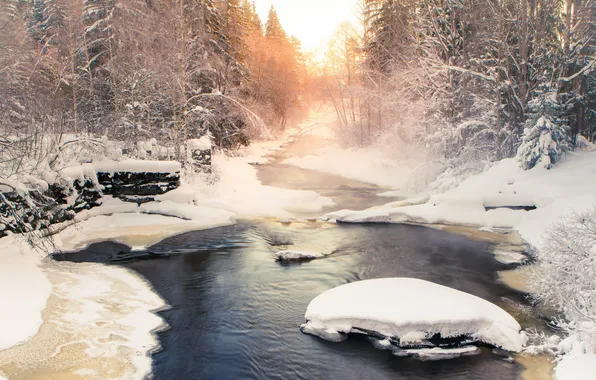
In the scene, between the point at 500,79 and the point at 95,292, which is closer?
the point at 95,292

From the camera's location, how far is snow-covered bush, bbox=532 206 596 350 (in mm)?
5898

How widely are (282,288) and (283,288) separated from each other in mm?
21

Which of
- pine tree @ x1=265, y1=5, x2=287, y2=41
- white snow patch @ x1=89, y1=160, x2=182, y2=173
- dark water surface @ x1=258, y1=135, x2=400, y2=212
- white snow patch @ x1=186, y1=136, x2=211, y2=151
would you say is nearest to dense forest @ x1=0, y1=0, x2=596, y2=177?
white snow patch @ x1=186, y1=136, x2=211, y2=151

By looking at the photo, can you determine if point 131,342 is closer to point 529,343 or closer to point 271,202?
point 529,343

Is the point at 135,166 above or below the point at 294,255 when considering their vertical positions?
above

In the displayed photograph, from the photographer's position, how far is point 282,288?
28.8 feet

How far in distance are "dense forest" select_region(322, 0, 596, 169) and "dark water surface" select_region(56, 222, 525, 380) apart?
6.27 m

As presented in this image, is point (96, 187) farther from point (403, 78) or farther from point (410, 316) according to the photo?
point (403, 78)

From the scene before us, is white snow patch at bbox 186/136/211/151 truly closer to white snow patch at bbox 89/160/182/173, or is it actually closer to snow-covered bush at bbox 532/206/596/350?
white snow patch at bbox 89/160/182/173

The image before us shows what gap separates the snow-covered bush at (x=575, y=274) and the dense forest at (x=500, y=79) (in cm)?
812

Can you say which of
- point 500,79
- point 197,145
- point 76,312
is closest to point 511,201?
point 500,79

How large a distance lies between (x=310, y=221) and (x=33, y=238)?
8.10 metres

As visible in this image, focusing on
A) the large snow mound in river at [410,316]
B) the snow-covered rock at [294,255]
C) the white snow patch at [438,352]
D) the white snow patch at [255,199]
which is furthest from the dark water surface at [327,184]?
the white snow patch at [438,352]

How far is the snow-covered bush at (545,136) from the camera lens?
549 inches
